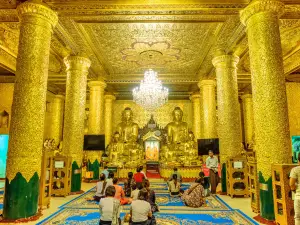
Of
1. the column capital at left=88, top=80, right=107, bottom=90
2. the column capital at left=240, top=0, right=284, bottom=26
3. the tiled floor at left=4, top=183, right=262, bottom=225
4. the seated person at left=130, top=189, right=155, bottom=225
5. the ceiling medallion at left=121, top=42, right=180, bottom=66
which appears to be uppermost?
the ceiling medallion at left=121, top=42, right=180, bottom=66

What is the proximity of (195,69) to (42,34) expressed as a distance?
7.23m

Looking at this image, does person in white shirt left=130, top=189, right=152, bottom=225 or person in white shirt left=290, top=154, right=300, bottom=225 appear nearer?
Answer: person in white shirt left=130, top=189, right=152, bottom=225

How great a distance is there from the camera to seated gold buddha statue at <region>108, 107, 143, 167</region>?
1185 cm

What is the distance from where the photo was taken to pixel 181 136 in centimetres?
1427

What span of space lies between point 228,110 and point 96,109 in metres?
5.90

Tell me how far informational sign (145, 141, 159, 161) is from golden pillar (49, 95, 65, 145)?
5.69 metres

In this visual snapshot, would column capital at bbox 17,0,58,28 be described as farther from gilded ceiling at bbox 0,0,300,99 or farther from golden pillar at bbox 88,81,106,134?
golden pillar at bbox 88,81,106,134

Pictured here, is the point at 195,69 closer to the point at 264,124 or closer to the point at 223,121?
the point at 223,121

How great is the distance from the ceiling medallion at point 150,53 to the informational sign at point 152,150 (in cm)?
654

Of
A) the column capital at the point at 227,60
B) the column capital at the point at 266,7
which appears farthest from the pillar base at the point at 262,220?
the column capital at the point at 227,60

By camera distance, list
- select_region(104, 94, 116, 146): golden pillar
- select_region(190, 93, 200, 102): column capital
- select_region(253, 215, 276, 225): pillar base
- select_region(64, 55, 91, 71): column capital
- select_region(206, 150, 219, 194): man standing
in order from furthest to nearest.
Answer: select_region(190, 93, 200, 102): column capital < select_region(104, 94, 116, 146): golden pillar < select_region(64, 55, 91, 71): column capital < select_region(206, 150, 219, 194): man standing < select_region(253, 215, 276, 225): pillar base

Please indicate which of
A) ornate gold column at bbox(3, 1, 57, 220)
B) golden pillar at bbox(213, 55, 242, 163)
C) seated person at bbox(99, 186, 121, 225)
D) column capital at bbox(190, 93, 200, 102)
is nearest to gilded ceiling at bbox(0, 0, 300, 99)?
golden pillar at bbox(213, 55, 242, 163)

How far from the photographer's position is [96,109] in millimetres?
10734

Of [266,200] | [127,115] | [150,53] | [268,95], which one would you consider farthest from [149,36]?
[127,115]
